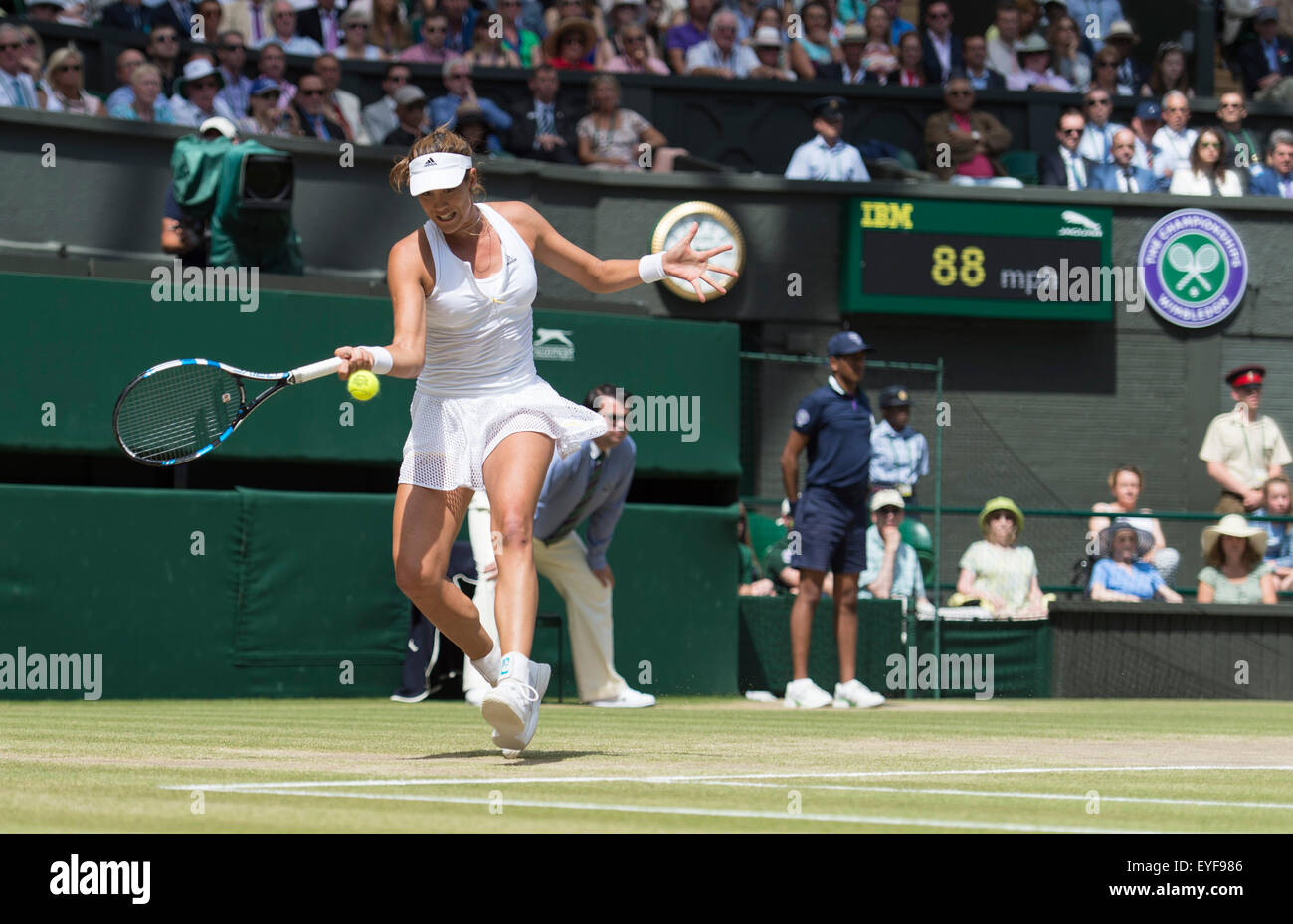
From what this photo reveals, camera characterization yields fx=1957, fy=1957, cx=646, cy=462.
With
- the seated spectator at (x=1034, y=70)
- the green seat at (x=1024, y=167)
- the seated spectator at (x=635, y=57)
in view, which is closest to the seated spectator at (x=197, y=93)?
the seated spectator at (x=635, y=57)

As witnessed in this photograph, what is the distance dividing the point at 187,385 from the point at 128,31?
8468 millimetres

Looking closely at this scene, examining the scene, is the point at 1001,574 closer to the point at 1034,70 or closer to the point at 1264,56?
the point at 1034,70

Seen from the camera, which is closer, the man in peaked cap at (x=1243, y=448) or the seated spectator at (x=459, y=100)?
the seated spectator at (x=459, y=100)

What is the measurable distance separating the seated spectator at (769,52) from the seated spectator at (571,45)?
151cm

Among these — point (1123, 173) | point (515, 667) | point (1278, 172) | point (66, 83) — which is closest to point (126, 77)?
point (66, 83)

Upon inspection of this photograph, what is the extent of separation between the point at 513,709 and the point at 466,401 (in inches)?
46.0

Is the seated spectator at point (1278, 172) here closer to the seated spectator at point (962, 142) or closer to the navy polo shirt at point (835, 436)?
the seated spectator at point (962, 142)

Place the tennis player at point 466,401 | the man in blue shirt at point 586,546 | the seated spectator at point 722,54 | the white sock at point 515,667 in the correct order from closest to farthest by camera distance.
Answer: the white sock at point 515,667 < the tennis player at point 466,401 < the man in blue shirt at point 586,546 < the seated spectator at point 722,54

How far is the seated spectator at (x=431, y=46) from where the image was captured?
1605 centimetres

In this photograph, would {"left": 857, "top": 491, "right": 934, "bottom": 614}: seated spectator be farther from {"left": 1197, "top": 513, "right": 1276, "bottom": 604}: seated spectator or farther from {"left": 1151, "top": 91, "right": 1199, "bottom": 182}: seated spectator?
{"left": 1151, "top": 91, "right": 1199, "bottom": 182}: seated spectator

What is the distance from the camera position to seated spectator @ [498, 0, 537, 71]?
16.6 metres

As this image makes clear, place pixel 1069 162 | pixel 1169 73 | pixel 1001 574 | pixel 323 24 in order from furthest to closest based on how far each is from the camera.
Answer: pixel 1169 73 → pixel 1069 162 → pixel 323 24 → pixel 1001 574

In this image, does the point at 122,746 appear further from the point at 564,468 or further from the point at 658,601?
the point at 658,601

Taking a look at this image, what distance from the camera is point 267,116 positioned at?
13.5 m
